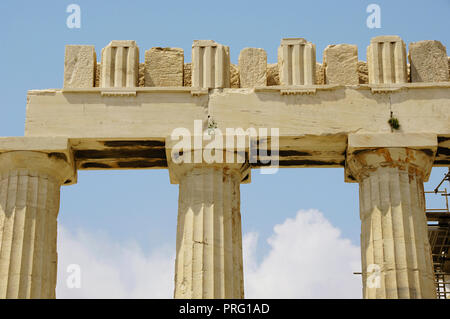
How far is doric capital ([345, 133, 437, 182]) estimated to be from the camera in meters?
24.5

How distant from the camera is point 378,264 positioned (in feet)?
77.2

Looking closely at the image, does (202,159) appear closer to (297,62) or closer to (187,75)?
(187,75)

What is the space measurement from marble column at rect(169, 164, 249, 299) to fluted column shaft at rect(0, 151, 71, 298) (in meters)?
2.84

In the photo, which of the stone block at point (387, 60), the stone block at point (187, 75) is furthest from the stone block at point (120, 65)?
the stone block at point (387, 60)

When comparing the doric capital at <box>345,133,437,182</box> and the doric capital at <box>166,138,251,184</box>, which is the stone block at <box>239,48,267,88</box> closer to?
the doric capital at <box>166,138,251,184</box>

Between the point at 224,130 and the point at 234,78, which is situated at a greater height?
the point at 234,78

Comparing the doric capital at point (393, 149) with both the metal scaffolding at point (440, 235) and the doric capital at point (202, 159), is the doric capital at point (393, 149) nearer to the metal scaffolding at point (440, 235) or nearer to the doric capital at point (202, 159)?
the doric capital at point (202, 159)

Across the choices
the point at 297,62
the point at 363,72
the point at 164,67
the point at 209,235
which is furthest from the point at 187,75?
the point at 209,235

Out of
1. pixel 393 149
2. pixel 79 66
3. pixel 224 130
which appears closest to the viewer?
pixel 393 149

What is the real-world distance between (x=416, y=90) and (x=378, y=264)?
168 inches

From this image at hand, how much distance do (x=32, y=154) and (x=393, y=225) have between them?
8155 millimetres

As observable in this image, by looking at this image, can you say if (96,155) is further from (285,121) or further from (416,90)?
(416,90)

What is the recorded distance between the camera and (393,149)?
2447 cm
